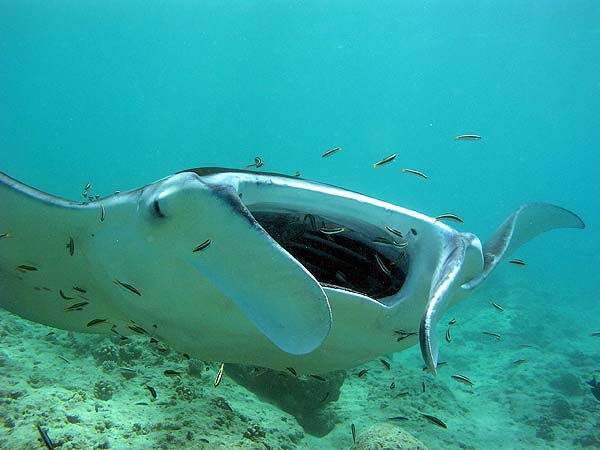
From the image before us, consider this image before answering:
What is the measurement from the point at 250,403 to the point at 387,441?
2.39 metres

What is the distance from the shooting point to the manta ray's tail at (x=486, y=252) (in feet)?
4.60

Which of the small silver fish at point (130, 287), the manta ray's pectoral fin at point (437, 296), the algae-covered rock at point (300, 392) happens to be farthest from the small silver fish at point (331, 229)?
the algae-covered rock at point (300, 392)

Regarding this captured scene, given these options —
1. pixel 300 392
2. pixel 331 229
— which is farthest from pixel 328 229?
pixel 300 392

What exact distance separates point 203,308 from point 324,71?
296ft

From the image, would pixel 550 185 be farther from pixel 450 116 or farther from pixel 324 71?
pixel 324 71

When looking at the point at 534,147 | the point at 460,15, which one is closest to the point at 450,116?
the point at 534,147

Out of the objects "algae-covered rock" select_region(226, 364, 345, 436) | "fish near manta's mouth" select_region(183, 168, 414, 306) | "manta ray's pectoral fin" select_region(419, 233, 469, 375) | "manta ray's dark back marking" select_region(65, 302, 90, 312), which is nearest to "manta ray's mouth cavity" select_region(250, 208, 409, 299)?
"fish near manta's mouth" select_region(183, 168, 414, 306)

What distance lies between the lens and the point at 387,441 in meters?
3.21

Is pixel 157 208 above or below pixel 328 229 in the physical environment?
above

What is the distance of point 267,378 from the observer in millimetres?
5781

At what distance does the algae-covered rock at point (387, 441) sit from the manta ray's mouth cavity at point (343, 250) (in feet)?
5.00

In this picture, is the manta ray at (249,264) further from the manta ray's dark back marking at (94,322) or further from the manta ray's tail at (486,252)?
the manta ray's dark back marking at (94,322)

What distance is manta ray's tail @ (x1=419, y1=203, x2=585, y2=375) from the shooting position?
1.40 meters

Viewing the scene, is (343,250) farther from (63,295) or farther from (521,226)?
(63,295)
